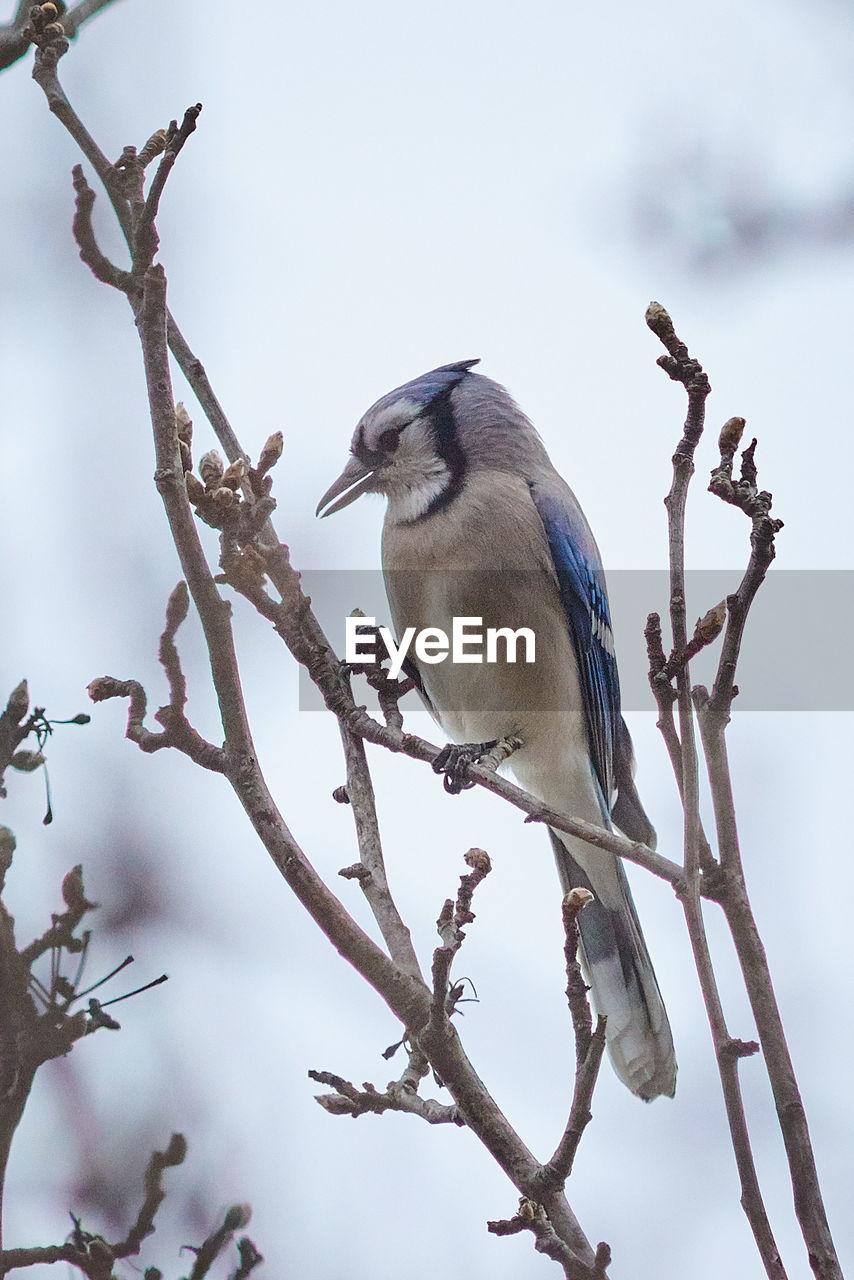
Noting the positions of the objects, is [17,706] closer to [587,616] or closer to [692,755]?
[692,755]

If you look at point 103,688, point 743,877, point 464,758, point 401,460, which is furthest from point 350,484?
point 743,877

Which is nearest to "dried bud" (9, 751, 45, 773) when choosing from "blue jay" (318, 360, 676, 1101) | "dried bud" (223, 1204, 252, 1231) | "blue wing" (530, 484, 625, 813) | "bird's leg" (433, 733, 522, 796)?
"dried bud" (223, 1204, 252, 1231)

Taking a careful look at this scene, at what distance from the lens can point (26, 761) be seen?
195cm

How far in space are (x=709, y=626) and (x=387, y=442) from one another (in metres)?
1.90

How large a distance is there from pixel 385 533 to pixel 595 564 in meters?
0.66

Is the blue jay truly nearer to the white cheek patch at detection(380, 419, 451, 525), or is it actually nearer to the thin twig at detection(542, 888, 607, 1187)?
the white cheek patch at detection(380, 419, 451, 525)

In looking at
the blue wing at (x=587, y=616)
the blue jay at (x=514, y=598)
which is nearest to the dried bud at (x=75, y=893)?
the blue jay at (x=514, y=598)

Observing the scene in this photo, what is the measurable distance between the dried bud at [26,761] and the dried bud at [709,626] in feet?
3.39

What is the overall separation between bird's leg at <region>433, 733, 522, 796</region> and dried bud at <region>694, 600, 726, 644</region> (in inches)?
25.2

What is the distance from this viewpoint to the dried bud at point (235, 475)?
2.36 metres

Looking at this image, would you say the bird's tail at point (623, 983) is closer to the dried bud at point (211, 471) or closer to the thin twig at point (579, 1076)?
the thin twig at point (579, 1076)

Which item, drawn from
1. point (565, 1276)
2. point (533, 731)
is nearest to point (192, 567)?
point (565, 1276)

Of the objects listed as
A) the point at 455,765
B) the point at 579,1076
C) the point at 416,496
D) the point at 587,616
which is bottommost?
the point at 579,1076

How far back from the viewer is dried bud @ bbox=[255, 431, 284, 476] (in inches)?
100
